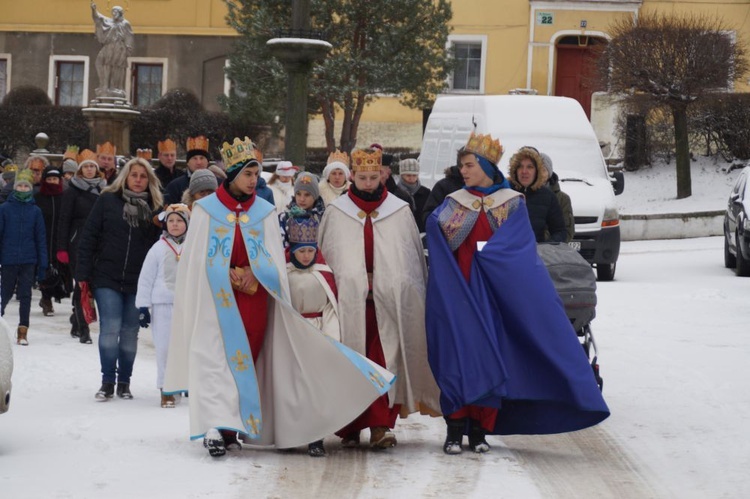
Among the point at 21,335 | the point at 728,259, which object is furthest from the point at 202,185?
the point at 728,259

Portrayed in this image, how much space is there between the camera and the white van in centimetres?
1998

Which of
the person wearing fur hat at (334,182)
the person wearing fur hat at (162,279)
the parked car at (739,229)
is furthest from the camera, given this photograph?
the parked car at (739,229)

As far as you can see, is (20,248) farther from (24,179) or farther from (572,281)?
(572,281)

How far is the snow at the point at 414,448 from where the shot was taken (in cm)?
807

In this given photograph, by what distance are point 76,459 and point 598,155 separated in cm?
1327

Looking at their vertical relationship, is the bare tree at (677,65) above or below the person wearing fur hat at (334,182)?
above

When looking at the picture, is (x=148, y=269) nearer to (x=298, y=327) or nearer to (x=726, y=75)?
(x=298, y=327)

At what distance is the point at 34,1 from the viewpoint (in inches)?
1607

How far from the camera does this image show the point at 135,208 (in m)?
11.2

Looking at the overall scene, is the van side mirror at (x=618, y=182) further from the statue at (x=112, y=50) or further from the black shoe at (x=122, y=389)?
the statue at (x=112, y=50)

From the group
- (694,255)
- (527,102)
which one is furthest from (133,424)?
(694,255)

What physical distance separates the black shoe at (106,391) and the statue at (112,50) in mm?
20570

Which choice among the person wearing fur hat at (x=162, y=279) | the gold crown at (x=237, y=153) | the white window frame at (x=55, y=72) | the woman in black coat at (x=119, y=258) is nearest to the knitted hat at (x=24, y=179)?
the woman in black coat at (x=119, y=258)

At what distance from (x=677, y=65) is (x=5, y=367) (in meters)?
23.2
